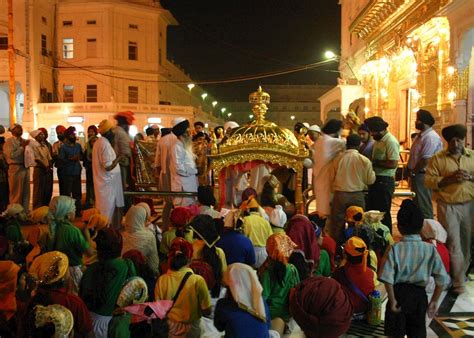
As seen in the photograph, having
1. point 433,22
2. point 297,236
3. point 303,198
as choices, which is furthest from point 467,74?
point 297,236

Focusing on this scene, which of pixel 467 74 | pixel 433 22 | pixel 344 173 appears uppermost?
pixel 433 22

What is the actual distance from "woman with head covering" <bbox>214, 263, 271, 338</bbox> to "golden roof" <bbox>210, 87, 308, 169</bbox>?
13.3 ft

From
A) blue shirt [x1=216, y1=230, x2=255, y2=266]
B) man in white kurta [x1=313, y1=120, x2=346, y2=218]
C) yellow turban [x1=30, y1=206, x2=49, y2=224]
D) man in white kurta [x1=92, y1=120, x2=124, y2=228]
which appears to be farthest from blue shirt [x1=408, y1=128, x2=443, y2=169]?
yellow turban [x1=30, y1=206, x2=49, y2=224]

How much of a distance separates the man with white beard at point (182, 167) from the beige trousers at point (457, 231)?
153 inches

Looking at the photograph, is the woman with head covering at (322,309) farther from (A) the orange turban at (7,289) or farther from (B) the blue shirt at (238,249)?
(A) the orange turban at (7,289)

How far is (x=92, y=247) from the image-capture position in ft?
19.6

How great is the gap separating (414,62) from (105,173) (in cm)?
1235

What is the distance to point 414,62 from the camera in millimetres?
17016

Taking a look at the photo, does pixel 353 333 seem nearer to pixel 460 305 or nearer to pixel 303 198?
pixel 460 305

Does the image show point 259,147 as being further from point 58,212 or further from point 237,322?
point 237,322

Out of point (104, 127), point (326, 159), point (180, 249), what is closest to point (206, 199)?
point (326, 159)

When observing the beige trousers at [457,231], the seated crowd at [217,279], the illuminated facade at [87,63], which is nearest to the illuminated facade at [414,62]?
the beige trousers at [457,231]

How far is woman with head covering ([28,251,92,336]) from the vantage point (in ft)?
12.2

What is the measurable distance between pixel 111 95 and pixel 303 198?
36.3 meters
